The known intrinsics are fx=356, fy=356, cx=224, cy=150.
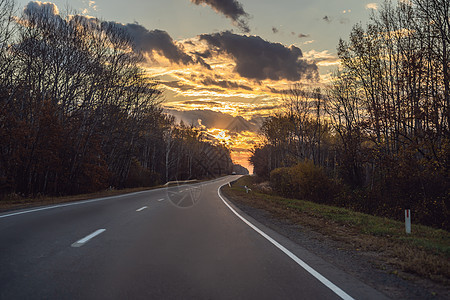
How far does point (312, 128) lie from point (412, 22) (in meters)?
27.6

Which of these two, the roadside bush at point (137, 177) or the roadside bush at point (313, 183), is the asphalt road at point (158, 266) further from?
the roadside bush at point (137, 177)

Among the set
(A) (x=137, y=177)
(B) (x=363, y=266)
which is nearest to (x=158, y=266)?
(B) (x=363, y=266)

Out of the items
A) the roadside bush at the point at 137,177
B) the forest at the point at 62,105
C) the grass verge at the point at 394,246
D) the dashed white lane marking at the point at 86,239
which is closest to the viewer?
the grass verge at the point at 394,246

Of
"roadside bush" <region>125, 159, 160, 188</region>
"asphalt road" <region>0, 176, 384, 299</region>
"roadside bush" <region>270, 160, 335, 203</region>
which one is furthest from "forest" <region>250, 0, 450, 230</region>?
"roadside bush" <region>125, 159, 160, 188</region>

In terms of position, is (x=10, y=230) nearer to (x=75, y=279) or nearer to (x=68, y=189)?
(x=75, y=279)

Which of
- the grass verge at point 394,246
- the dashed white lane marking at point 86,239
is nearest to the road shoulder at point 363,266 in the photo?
the grass verge at point 394,246

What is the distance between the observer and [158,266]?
5.69 m

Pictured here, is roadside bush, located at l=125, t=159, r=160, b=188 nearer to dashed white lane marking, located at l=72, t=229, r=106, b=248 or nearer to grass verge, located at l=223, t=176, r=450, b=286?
grass verge, located at l=223, t=176, r=450, b=286

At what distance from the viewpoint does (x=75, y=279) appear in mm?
4770

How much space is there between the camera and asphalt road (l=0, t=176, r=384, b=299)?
14.5 feet

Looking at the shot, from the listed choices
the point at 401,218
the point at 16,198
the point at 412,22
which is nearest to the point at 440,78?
the point at 412,22

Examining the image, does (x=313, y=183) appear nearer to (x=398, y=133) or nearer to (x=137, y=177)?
(x=398, y=133)

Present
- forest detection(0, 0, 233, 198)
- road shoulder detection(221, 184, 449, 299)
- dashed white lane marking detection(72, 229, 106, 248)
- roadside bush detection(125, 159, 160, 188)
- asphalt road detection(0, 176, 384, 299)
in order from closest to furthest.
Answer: asphalt road detection(0, 176, 384, 299), road shoulder detection(221, 184, 449, 299), dashed white lane marking detection(72, 229, 106, 248), forest detection(0, 0, 233, 198), roadside bush detection(125, 159, 160, 188)

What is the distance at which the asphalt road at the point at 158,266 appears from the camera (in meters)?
4.43
